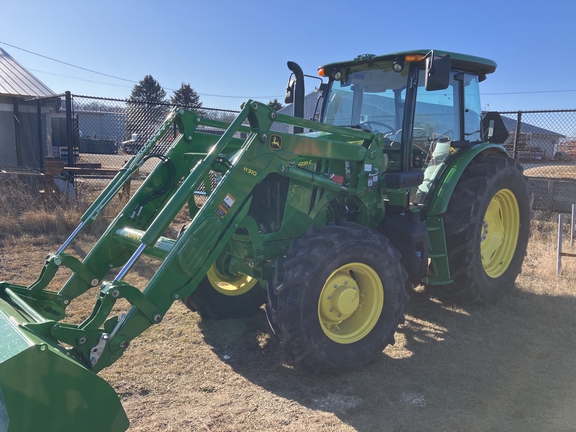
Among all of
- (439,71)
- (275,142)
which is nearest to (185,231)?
(275,142)

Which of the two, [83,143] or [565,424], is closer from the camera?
[565,424]

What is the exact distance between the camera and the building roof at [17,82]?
12.4m

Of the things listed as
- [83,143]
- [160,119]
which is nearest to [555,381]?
[160,119]

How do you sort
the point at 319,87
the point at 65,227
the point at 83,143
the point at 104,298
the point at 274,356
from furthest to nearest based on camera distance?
the point at 83,143
the point at 65,227
the point at 319,87
the point at 274,356
the point at 104,298

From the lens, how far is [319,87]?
17.6 feet

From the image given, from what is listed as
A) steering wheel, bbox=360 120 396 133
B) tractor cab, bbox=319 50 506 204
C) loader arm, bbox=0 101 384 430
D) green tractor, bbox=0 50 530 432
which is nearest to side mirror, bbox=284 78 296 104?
green tractor, bbox=0 50 530 432

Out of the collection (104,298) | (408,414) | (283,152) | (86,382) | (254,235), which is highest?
(283,152)

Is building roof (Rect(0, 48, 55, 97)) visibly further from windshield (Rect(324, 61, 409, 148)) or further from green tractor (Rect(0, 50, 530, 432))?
windshield (Rect(324, 61, 409, 148))

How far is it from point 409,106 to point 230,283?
245 centimetres

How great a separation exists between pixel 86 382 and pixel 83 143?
2506cm

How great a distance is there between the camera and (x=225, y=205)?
3248mm

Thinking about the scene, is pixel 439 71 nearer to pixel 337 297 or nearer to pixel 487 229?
pixel 337 297

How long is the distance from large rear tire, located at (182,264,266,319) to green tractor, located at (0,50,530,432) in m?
0.01

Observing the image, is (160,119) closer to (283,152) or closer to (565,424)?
(283,152)
